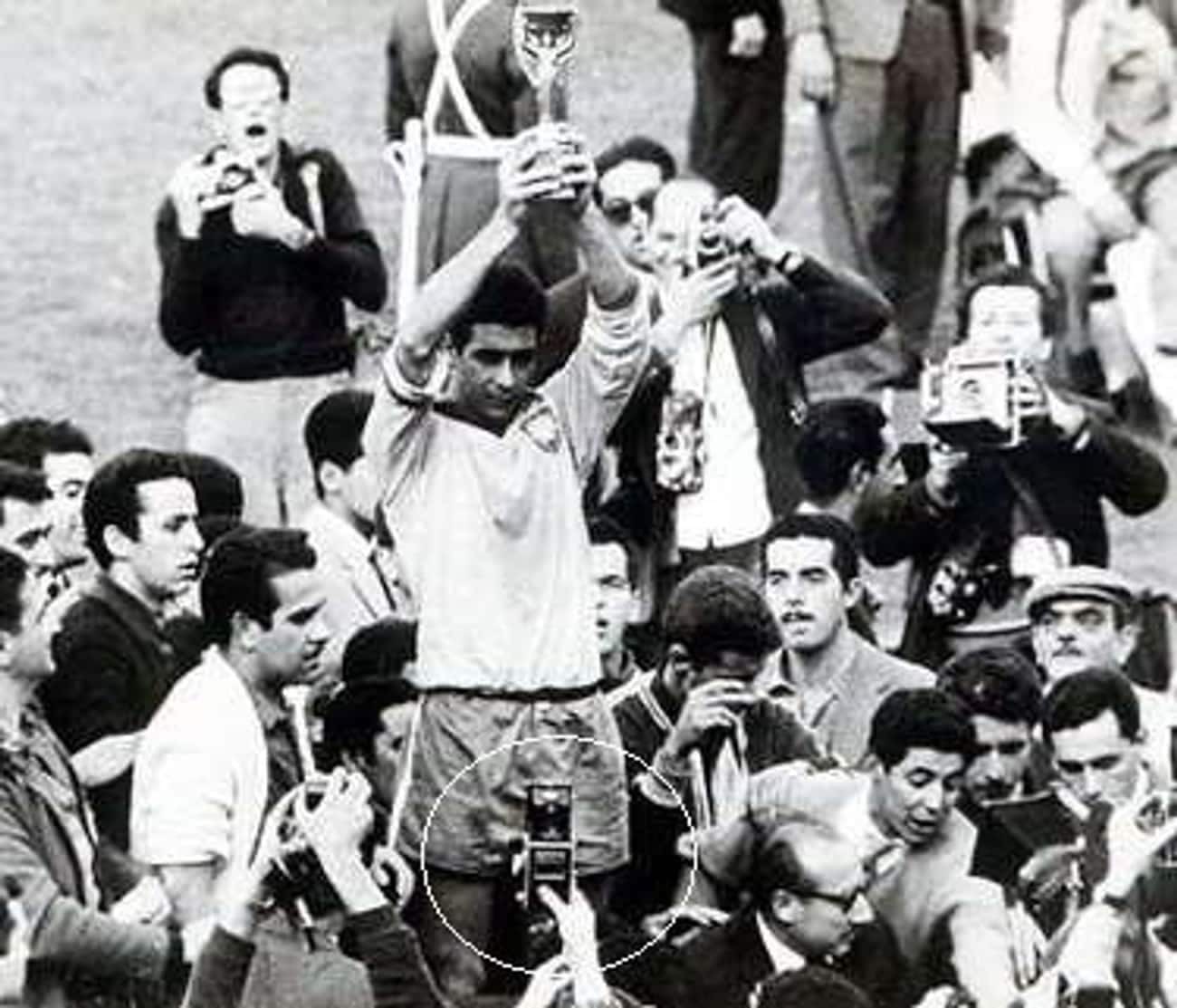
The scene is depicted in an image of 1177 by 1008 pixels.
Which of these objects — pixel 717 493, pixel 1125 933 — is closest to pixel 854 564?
pixel 717 493

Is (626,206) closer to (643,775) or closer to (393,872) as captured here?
(643,775)

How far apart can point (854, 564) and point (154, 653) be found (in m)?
1.75

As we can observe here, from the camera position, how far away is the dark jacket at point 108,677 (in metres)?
10.6

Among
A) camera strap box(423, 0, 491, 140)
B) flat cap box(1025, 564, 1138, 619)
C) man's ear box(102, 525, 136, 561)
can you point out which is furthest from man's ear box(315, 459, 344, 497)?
flat cap box(1025, 564, 1138, 619)

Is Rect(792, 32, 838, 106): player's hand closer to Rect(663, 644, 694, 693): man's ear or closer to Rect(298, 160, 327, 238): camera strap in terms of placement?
Rect(298, 160, 327, 238): camera strap

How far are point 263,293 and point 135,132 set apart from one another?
540 millimetres

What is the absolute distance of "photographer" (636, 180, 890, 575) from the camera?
1098 centimetres

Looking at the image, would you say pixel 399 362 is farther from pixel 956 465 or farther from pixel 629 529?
pixel 956 465

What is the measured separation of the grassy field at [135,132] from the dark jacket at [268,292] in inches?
2.3

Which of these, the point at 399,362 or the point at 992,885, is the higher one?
the point at 399,362

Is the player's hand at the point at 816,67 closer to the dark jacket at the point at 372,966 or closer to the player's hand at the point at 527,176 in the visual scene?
the player's hand at the point at 527,176

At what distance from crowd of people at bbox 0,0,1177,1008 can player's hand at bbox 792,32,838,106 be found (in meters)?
0.01

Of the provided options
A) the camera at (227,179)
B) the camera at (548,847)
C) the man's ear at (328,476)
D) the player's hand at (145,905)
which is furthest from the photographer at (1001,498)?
the player's hand at (145,905)

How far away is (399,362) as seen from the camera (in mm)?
10672
